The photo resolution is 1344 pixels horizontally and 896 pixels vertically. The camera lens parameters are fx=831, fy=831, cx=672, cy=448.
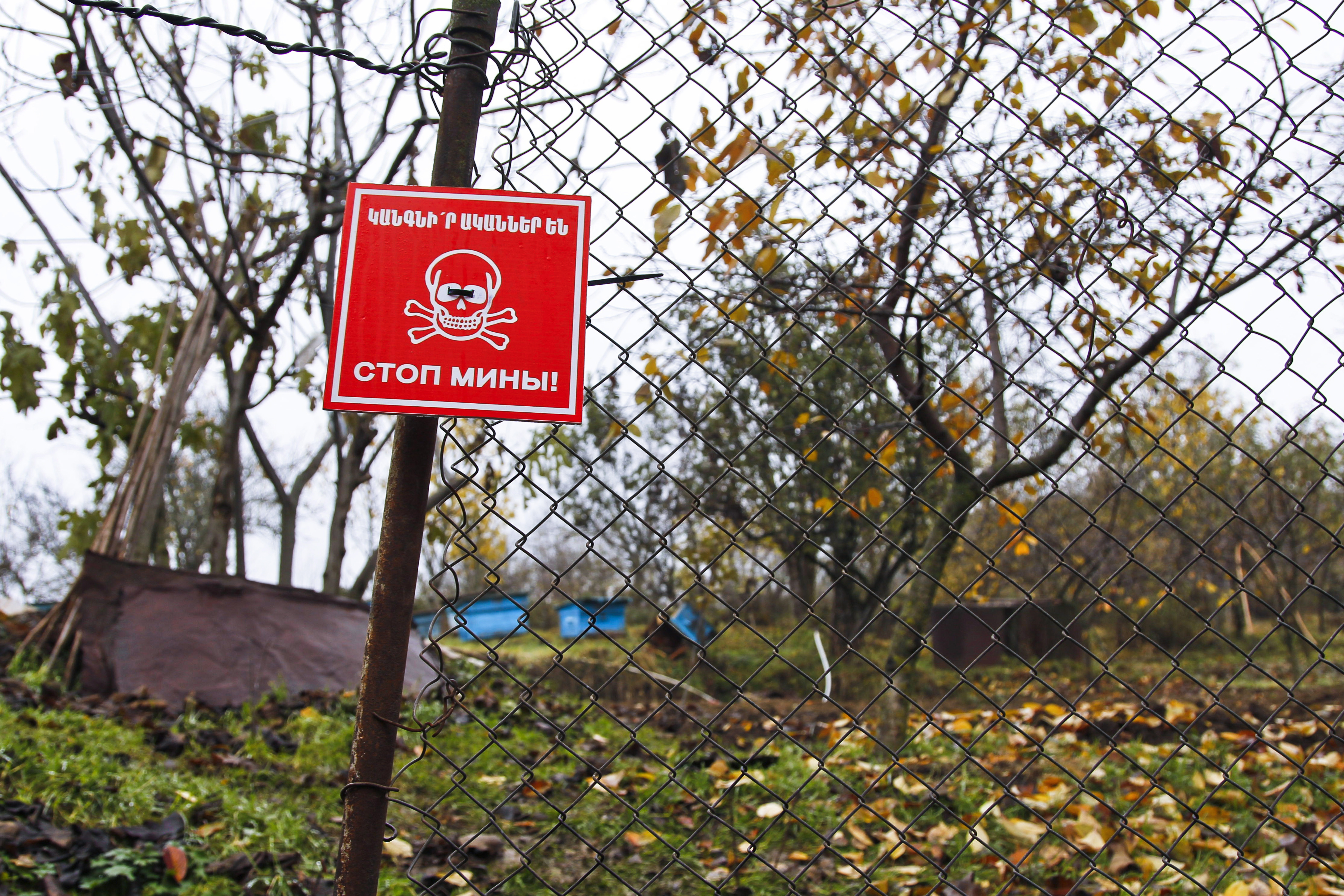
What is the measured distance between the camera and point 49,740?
284 centimetres

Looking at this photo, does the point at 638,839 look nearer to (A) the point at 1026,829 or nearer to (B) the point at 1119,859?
(A) the point at 1026,829

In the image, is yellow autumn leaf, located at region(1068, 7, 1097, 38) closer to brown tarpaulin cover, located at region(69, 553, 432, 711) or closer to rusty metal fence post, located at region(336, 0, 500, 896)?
rusty metal fence post, located at region(336, 0, 500, 896)

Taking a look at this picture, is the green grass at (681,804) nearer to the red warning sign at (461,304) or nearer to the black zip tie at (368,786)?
the black zip tie at (368,786)

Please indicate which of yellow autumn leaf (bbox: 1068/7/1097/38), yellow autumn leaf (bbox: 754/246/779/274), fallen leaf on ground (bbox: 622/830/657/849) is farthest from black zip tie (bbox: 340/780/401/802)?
yellow autumn leaf (bbox: 1068/7/1097/38)

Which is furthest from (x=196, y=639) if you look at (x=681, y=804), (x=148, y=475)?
(x=681, y=804)

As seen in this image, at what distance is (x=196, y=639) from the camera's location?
158 inches

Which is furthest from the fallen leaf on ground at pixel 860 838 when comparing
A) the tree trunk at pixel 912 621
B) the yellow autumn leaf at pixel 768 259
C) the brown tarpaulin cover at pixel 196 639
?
the brown tarpaulin cover at pixel 196 639

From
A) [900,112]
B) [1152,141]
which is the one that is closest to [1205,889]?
[1152,141]

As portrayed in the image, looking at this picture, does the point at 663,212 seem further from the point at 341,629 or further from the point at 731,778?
the point at 341,629

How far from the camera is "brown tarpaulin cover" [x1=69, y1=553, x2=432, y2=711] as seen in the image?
3865 millimetres

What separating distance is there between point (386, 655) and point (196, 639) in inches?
138

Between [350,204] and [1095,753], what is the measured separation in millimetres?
3953

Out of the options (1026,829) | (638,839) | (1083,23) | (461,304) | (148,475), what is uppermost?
(1083,23)

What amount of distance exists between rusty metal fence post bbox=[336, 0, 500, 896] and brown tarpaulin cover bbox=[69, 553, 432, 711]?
2742mm
